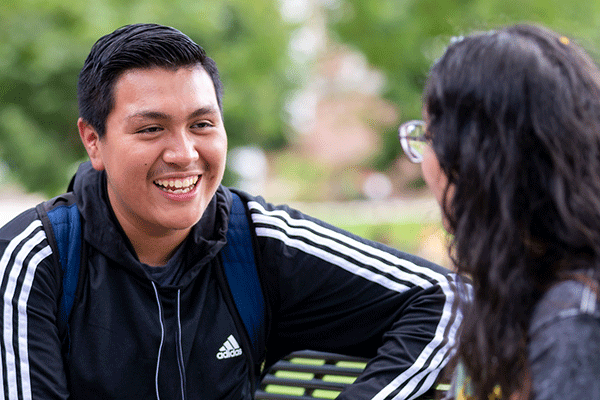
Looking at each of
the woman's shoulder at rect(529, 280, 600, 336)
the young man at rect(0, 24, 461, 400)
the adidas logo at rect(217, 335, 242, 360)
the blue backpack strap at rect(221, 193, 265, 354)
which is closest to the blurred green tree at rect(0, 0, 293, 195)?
the young man at rect(0, 24, 461, 400)

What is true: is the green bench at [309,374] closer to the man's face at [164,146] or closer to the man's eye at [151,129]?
the man's face at [164,146]

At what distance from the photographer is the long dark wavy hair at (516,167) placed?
1.54m

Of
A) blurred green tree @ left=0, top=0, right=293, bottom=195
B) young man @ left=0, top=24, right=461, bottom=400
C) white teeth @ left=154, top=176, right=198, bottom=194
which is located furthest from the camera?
blurred green tree @ left=0, top=0, right=293, bottom=195

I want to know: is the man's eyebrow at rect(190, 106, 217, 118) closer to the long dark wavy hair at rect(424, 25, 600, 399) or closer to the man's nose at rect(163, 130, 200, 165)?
the man's nose at rect(163, 130, 200, 165)

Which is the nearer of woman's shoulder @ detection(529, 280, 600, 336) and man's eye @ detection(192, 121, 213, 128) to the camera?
woman's shoulder @ detection(529, 280, 600, 336)

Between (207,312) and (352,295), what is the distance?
56 centimetres

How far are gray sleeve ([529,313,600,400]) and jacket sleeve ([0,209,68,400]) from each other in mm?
1583

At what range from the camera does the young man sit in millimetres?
2334

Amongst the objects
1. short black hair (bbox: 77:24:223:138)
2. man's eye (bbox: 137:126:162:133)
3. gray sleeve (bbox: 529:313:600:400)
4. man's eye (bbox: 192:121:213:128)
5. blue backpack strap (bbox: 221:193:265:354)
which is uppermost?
short black hair (bbox: 77:24:223:138)

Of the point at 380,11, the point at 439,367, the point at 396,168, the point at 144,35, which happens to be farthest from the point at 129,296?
the point at 396,168

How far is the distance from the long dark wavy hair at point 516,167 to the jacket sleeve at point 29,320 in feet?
4.66

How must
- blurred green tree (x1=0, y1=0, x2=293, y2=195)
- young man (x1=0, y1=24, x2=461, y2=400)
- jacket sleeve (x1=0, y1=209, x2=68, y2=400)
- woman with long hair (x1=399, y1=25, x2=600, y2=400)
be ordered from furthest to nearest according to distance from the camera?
blurred green tree (x1=0, y1=0, x2=293, y2=195) < young man (x1=0, y1=24, x2=461, y2=400) < jacket sleeve (x1=0, y1=209, x2=68, y2=400) < woman with long hair (x1=399, y1=25, x2=600, y2=400)

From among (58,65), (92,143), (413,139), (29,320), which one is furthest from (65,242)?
(58,65)

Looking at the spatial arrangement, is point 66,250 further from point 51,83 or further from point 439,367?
point 51,83
